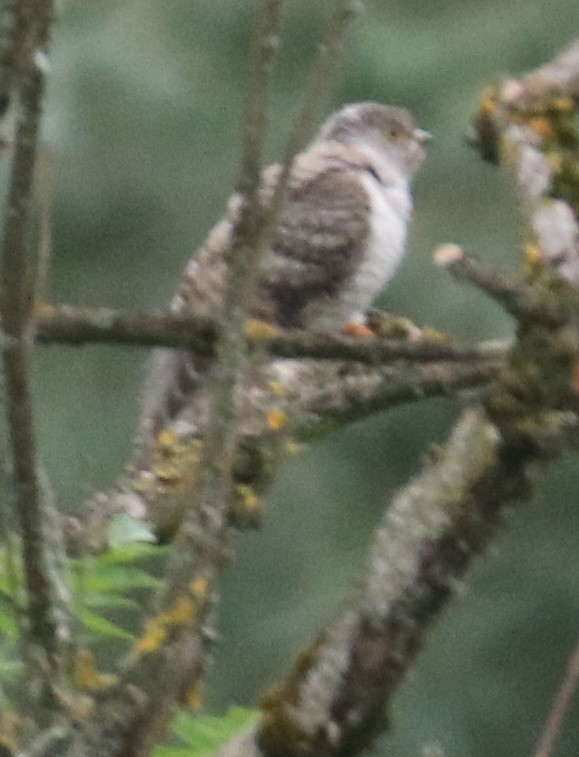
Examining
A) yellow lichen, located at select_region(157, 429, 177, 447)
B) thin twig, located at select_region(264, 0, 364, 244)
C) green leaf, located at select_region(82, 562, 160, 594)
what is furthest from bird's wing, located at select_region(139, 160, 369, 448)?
thin twig, located at select_region(264, 0, 364, 244)

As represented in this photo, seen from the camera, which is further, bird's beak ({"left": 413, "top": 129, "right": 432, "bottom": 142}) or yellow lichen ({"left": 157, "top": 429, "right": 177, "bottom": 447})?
bird's beak ({"left": 413, "top": 129, "right": 432, "bottom": 142})

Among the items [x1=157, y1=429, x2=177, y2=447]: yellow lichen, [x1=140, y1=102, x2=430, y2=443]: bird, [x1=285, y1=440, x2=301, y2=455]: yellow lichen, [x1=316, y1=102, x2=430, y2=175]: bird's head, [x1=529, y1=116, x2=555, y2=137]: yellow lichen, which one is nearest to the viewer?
[x1=529, y1=116, x2=555, y2=137]: yellow lichen

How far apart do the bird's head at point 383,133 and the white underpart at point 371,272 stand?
0.25 m

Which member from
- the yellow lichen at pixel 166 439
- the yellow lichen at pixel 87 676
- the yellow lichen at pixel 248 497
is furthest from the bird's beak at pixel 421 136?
the yellow lichen at pixel 87 676

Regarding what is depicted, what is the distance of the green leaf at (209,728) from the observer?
124 centimetres

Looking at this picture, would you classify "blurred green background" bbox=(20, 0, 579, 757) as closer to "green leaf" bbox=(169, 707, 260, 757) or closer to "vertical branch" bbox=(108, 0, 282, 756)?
"green leaf" bbox=(169, 707, 260, 757)

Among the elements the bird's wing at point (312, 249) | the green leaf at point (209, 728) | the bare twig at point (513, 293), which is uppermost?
the bare twig at point (513, 293)

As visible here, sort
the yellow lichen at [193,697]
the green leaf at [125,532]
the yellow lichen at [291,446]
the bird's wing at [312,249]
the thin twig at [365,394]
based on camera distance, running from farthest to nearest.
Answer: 1. the bird's wing at [312,249]
2. the yellow lichen at [291,446]
3. the thin twig at [365,394]
4. the yellow lichen at [193,697]
5. the green leaf at [125,532]

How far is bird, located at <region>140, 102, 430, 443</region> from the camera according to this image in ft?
7.06

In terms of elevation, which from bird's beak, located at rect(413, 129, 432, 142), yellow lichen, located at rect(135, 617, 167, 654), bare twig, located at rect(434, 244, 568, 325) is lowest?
yellow lichen, located at rect(135, 617, 167, 654)

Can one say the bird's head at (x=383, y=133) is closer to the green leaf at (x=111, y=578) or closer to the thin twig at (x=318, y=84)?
the green leaf at (x=111, y=578)

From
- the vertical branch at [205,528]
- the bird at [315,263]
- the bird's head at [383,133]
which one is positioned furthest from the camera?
the bird's head at [383,133]

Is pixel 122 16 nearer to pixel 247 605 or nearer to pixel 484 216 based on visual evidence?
pixel 484 216

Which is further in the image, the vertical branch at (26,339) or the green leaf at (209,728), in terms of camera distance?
the green leaf at (209,728)
